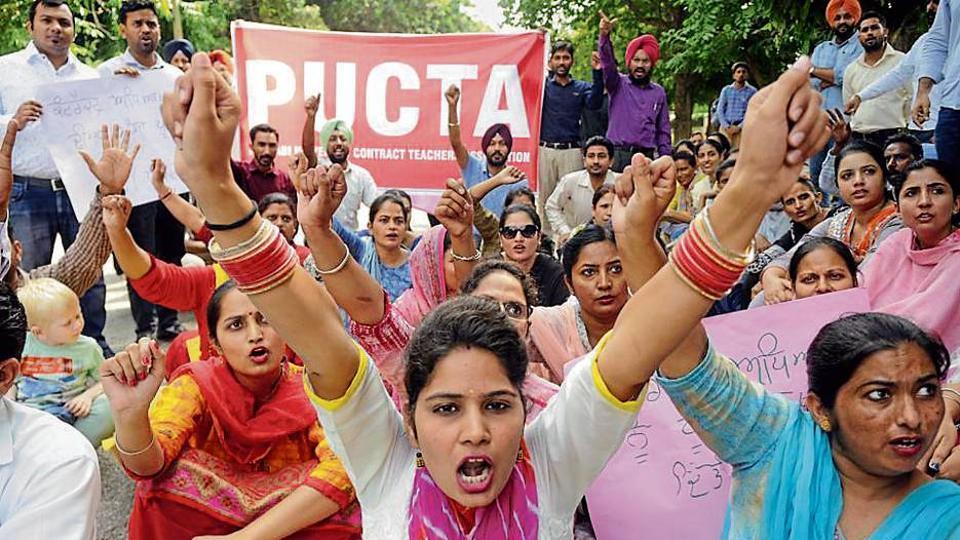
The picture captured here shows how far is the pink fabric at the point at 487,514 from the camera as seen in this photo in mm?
1520

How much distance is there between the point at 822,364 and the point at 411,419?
0.89 metres

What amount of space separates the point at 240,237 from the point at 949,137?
3.80 m

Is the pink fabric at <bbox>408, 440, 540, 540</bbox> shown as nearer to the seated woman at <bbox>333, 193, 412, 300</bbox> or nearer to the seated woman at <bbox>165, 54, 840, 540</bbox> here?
the seated woman at <bbox>165, 54, 840, 540</bbox>

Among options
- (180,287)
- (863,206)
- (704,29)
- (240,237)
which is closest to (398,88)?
(180,287)

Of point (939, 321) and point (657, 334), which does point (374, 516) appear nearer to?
point (657, 334)

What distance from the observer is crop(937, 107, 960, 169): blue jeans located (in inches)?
156

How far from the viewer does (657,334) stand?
1.34 m

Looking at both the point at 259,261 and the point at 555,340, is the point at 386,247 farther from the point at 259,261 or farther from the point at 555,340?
the point at 259,261

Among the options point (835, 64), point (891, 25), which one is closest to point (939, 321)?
point (835, 64)

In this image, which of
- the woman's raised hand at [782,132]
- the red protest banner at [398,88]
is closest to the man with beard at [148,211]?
the red protest banner at [398,88]

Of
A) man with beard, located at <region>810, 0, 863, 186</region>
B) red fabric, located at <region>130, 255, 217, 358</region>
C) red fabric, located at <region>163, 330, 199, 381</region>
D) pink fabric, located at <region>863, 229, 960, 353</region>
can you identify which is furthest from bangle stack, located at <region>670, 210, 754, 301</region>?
man with beard, located at <region>810, 0, 863, 186</region>

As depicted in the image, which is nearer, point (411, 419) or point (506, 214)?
point (411, 419)

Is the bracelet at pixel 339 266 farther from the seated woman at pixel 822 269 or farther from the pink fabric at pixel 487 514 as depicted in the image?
the seated woman at pixel 822 269

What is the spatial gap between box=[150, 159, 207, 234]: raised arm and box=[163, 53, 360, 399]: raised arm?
2.63 m
